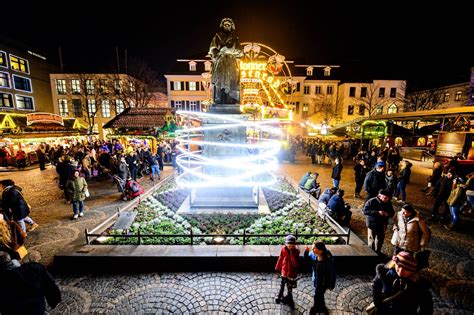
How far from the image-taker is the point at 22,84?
1433 inches

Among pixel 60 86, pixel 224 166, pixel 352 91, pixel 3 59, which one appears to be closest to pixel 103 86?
pixel 60 86

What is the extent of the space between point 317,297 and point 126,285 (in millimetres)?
4261

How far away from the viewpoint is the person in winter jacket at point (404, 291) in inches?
115

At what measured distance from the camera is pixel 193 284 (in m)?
5.13

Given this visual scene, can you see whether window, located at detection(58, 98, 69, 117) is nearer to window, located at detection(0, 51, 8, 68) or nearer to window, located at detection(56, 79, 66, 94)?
window, located at detection(56, 79, 66, 94)

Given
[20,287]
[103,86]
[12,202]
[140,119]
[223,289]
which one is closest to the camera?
[20,287]

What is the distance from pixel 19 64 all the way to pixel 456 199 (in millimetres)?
54859

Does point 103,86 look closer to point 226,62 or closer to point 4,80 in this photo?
point 4,80

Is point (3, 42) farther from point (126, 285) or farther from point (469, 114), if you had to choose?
point (469, 114)

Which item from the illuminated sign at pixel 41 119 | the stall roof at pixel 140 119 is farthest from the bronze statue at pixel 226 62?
the illuminated sign at pixel 41 119

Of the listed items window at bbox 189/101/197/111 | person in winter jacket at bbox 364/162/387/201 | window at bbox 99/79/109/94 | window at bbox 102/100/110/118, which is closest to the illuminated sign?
window at bbox 99/79/109/94

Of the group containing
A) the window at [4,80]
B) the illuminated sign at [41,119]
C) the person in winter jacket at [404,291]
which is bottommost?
the person in winter jacket at [404,291]

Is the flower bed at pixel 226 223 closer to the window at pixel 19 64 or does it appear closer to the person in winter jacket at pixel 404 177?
the person in winter jacket at pixel 404 177

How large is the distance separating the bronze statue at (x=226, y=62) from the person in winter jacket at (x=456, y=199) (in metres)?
8.56
